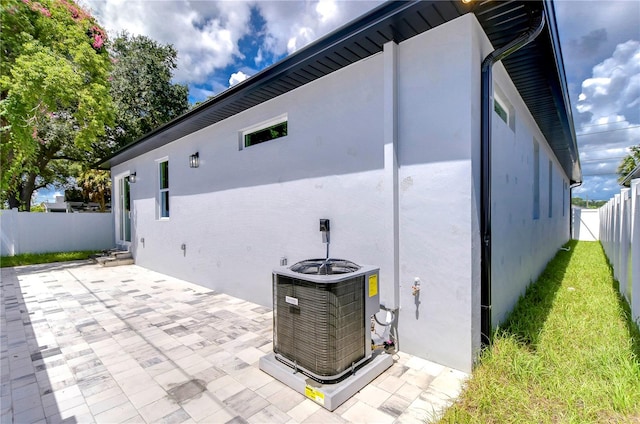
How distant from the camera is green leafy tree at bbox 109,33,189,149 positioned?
1331 centimetres

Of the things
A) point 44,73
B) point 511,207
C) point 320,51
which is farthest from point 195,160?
Result: point 511,207

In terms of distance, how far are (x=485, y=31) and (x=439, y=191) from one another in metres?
1.71

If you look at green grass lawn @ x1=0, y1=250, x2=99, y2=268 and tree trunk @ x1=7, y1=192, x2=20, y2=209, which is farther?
tree trunk @ x1=7, y1=192, x2=20, y2=209

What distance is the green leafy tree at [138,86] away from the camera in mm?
13312

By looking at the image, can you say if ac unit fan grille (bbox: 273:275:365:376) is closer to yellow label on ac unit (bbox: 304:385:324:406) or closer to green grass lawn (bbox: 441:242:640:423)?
yellow label on ac unit (bbox: 304:385:324:406)

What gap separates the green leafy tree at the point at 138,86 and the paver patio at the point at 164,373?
10568 millimetres

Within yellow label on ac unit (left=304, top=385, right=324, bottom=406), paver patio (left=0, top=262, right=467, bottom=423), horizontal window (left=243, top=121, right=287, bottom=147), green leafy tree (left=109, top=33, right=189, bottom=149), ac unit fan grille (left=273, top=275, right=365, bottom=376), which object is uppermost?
green leafy tree (left=109, top=33, right=189, bottom=149)

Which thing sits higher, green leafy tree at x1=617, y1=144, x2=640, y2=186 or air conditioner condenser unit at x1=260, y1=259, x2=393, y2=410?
green leafy tree at x1=617, y1=144, x2=640, y2=186

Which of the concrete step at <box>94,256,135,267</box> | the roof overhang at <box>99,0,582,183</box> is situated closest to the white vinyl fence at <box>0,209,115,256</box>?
the concrete step at <box>94,256,135,267</box>

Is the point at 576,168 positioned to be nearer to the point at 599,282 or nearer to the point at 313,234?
the point at 599,282

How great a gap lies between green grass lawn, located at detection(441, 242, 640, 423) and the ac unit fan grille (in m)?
0.87

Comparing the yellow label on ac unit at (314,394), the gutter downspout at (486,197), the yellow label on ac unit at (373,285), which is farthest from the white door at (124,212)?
the gutter downspout at (486,197)

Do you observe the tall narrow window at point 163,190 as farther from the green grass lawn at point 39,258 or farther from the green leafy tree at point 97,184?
the green leafy tree at point 97,184

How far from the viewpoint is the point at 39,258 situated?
9.82 meters
